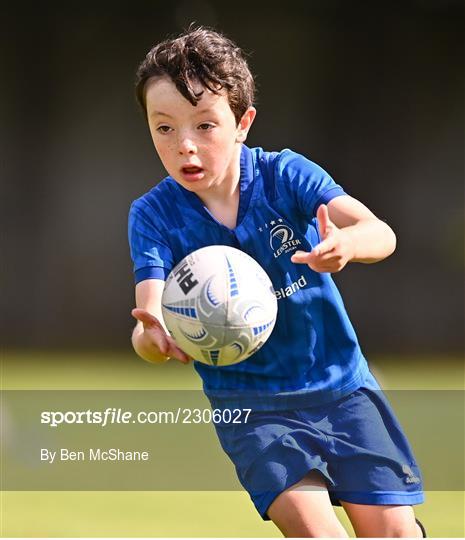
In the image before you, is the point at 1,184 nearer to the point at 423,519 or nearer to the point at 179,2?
the point at 179,2

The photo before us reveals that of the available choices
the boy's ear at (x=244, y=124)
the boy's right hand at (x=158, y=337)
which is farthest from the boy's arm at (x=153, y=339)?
the boy's ear at (x=244, y=124)

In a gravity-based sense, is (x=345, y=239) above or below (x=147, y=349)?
above

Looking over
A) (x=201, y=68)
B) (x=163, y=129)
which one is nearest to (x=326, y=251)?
(x=163, y=129)

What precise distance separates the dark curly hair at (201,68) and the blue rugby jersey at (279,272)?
0.28 m

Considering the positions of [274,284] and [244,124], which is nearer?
[274,284]

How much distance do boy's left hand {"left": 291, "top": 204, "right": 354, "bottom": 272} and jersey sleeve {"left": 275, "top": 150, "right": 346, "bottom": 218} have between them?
414mm

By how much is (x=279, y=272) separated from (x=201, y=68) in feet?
2.49

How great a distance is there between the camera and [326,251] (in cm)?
307

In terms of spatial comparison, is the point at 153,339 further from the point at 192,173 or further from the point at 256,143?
the point at 256,143

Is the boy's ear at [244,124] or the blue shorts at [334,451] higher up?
the boy's ear at [244,124]

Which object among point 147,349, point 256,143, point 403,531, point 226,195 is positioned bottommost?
point 256,143

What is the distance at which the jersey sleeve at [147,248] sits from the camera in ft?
12.0

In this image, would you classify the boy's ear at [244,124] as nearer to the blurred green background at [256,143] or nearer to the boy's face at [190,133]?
the boy's face at [190,133]

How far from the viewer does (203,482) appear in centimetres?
606
